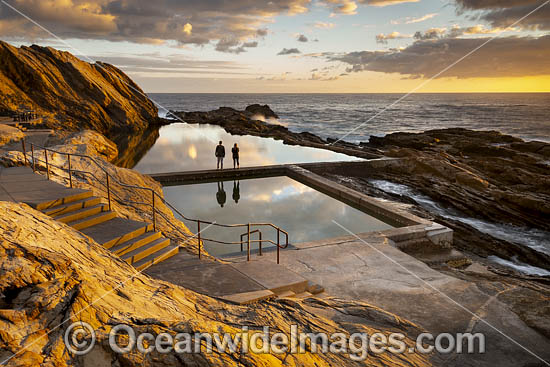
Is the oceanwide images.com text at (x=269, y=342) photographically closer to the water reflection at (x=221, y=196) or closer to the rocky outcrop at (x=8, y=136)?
the water reflection at (x=221, y=196)

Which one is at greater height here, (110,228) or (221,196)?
(110,228)

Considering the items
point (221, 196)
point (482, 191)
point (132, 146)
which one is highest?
point (132, 146)

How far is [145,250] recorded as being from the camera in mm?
7531

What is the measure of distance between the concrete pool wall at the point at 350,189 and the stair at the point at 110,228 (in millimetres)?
6962

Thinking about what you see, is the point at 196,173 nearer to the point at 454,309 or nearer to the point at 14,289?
the point at 454,309

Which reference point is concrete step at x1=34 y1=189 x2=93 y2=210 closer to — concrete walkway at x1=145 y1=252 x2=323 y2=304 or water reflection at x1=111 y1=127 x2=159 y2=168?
concrete walkway at x1=145 y1=252 x2=323 y2=304

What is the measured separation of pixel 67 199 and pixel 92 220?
73 cm

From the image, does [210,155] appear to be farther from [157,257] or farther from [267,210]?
[157,257]

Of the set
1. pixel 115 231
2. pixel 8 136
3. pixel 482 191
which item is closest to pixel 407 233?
pixel 115 231

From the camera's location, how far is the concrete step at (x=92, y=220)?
7389 millimetres

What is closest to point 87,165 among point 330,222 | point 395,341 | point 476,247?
point 330,222

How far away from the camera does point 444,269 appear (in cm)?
997

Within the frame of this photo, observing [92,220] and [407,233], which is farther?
[407,233]

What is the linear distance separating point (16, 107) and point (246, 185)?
3192 cm
